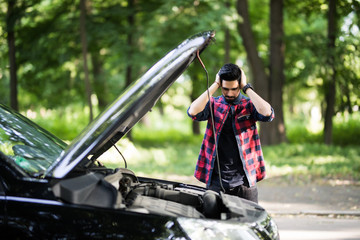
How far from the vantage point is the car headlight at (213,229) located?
107 inches

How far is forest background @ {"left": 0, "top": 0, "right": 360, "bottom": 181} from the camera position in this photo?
15.6 metres

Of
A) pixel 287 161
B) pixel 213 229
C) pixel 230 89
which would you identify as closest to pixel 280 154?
pixel 287 161

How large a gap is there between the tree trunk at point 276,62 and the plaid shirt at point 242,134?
13862mm

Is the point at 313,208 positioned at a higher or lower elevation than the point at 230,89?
lower

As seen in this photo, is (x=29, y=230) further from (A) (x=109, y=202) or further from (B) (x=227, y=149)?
(B) (x=227, y=149)

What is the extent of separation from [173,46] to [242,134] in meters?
14.8

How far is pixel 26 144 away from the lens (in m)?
3.44

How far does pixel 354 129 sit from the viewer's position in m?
21.2

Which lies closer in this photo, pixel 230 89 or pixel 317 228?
pixel 230 89

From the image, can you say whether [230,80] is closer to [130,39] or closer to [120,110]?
[120,110]

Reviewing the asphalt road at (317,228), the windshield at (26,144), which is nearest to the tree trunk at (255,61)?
the asphalt road at (317,228)

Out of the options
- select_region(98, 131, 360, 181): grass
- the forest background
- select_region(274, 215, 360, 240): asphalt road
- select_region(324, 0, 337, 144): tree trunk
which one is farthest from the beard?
select_region(324, 0, 337, 144): tree trunk

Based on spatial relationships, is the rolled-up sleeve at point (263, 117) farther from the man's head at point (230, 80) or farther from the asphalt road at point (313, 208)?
the asphalt road at point (313, 208)

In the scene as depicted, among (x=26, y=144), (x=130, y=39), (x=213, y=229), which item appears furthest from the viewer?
(x=130, y=39)
